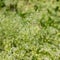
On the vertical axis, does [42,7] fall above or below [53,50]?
above

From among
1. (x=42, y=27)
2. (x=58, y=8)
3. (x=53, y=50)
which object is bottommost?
(x=53, y=50)

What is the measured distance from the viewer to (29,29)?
529 cm

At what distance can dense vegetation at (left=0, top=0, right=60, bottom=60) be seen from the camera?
4.81 metres

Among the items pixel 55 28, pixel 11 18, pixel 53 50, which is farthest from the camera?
pixel 11 18

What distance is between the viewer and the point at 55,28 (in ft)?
17.4

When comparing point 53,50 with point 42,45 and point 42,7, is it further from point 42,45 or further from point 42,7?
point 42,7

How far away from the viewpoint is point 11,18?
223 inches

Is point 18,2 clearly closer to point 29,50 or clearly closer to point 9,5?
point 9,5

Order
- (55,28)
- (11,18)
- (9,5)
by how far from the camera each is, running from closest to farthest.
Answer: (55,28) → (11,18) → (9,5)

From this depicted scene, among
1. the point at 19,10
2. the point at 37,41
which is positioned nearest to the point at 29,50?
the point at 37,41

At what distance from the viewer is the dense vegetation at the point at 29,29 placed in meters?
4.81

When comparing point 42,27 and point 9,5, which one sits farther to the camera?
point 9,5

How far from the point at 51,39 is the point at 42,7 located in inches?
47.0

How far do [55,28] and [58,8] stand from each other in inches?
28.1
